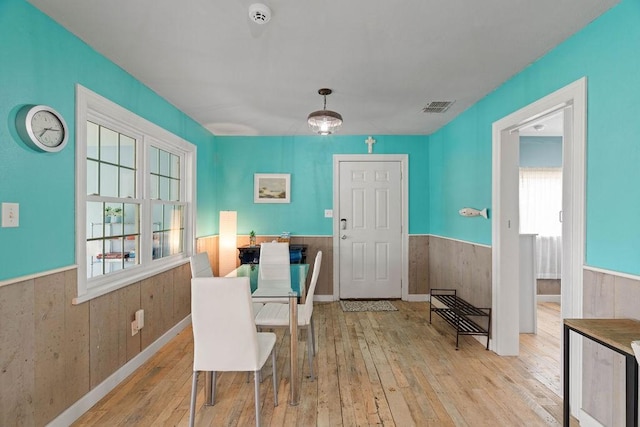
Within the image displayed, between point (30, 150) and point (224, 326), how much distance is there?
148cm

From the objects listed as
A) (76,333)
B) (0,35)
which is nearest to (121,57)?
(0,35)

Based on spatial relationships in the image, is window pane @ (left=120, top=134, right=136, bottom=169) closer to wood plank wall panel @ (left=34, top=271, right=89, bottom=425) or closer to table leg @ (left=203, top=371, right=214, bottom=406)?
wood plank wall panel @ (left=34, top=271, right=89, bottom=425)

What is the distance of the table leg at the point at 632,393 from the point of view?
1.50 metres

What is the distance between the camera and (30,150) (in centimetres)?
179

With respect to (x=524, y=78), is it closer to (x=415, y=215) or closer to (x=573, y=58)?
(x=573, y=58)

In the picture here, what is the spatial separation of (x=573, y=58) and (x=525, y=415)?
2386 mm

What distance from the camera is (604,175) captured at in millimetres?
1893

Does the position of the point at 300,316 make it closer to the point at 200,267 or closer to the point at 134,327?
the point at 200,267

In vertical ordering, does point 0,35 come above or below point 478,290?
above

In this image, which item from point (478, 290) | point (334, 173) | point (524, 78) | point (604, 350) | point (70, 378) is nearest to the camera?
point (604, 350)

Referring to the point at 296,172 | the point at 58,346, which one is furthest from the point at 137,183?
the point at 296,172

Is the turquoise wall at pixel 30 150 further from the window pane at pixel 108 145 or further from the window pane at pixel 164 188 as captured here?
the window pane at pixel 164 188

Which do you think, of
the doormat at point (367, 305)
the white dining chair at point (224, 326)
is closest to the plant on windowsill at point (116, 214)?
the white dining chair at point (224, 326)

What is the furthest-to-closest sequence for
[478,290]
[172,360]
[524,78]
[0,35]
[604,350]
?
[478,290] → [172,360] → [524,78] → [604,350] → [0,35]
